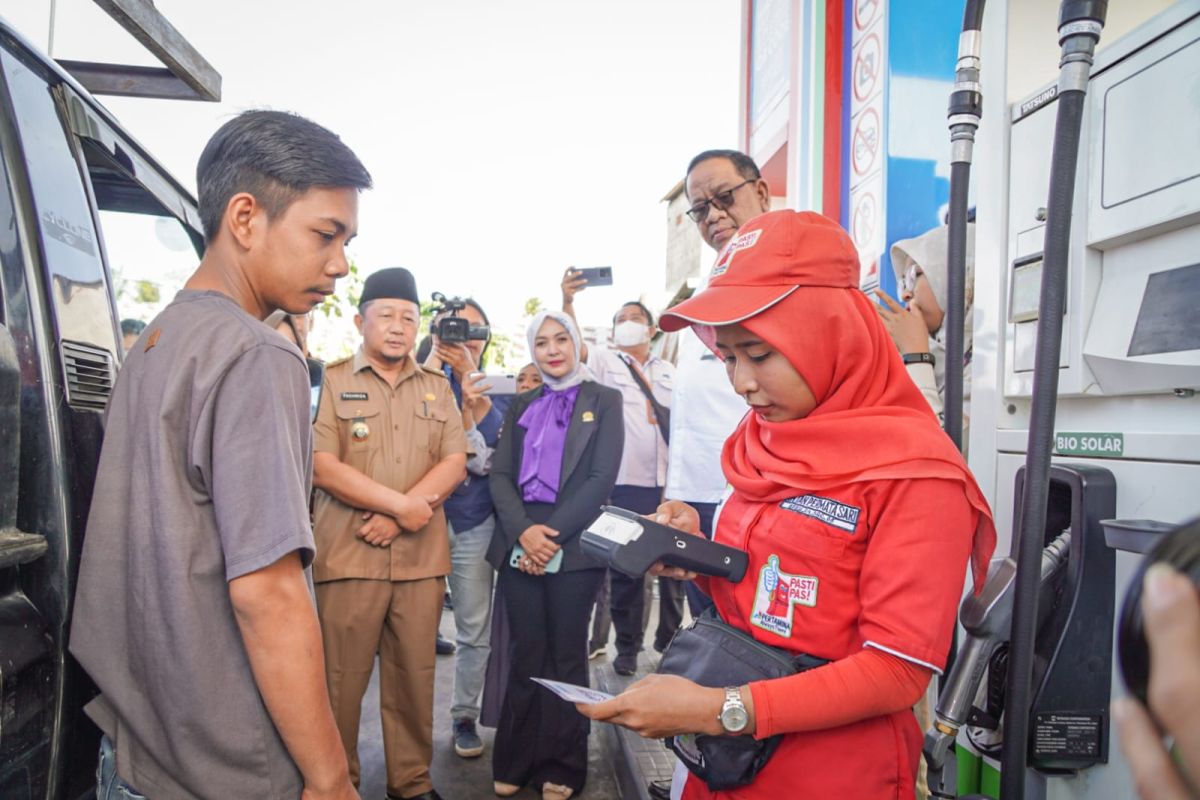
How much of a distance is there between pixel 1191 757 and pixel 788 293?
95 centimetres

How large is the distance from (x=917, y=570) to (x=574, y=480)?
7.59 ft

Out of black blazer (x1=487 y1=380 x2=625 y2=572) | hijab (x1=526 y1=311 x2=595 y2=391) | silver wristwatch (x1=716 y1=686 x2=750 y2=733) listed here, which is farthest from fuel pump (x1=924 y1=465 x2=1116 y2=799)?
hijab (x1=526 y1=311 x2=595 y2=391)

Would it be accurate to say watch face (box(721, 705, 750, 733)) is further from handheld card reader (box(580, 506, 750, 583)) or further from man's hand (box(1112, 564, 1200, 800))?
man's hand (box(1112, 564, 1200, 800))

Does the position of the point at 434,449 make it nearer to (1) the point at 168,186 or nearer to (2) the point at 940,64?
(1) the point at 168,186

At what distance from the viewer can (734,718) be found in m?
1.18

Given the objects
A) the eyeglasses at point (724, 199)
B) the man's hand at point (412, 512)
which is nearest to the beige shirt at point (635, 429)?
the man's hand at point (412, 512)

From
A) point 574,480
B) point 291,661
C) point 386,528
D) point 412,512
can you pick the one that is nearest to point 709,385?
point 574,480

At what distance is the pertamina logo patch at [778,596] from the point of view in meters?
1.28

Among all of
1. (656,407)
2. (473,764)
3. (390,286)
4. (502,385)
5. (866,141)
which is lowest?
(473,764)

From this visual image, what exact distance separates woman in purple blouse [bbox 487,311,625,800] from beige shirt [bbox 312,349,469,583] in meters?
0.31

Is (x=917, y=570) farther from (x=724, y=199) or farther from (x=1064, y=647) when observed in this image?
(x=724, y=199)

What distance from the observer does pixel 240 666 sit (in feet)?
3.95

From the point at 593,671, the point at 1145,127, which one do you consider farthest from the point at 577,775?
the point at 1145,127

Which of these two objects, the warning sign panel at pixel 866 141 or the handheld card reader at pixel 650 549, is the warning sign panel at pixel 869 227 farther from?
the handheld card reader at pixel 650 549
